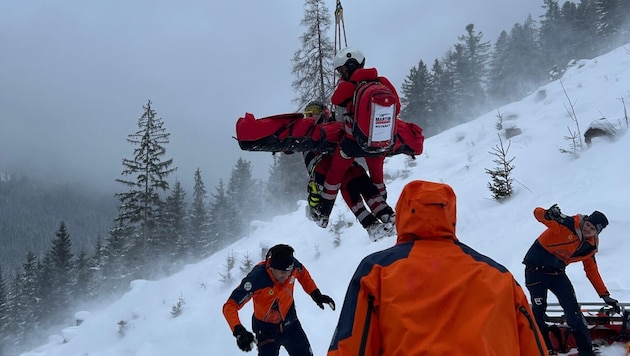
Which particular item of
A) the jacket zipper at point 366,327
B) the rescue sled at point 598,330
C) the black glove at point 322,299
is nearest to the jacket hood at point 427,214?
the jacket zipper at point 366,327

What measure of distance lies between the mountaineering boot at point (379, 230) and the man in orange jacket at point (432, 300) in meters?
3.25

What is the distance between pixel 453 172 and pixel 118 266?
30.3m

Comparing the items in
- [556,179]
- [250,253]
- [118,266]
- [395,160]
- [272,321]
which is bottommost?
[272,321]

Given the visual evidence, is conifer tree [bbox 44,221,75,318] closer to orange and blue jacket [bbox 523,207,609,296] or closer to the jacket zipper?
orange and blue jacket [bbox 523,207,609,296]

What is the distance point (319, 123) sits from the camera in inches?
201

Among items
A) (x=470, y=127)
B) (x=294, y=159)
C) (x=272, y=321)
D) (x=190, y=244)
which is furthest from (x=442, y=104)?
(x=272, y=321)

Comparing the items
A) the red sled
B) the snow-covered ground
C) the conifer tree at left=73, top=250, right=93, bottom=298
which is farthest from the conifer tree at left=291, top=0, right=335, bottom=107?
the conifer tree at left=73, top=250, right=93, bottom=298

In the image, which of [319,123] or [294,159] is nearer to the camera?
[319,123]

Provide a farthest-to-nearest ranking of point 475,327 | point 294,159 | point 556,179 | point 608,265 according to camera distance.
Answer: point 294,159, point 556,179, point 608,265, point 475,327

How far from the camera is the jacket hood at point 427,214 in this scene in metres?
2.06

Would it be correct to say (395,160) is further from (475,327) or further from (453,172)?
(475,327)

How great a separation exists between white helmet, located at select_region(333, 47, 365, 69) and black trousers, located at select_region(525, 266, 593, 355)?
3649 mm

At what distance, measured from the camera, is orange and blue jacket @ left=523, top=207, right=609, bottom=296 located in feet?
17.5

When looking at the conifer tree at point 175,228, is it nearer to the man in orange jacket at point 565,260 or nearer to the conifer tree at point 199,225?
the conifer tree at point 199,225
